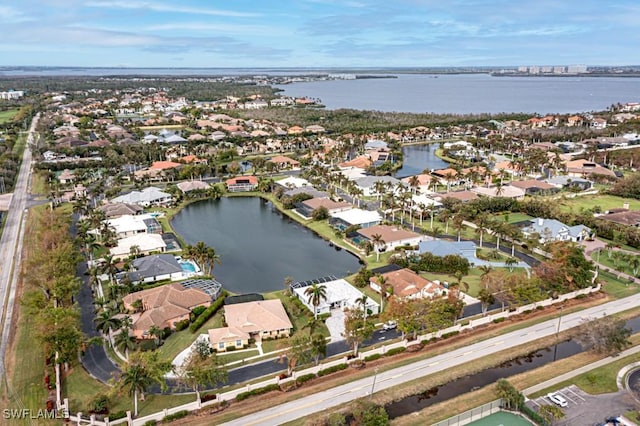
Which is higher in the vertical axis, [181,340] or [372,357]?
[372,357]

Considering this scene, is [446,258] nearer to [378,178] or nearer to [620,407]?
[620,407]

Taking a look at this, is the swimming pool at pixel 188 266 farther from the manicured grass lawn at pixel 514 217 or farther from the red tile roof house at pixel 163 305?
the manicured grass lawn at pixel 514 217

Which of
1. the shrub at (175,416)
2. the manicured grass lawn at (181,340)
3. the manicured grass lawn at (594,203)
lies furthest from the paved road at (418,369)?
the manicured grass lawn at (594,203)

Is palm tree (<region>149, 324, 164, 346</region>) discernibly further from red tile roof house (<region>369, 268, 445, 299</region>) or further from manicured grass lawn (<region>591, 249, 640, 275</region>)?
manicured grass lawn (<region>591, 249, 640, 275</region>)

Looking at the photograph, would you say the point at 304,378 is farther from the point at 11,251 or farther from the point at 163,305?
the point at 11,251

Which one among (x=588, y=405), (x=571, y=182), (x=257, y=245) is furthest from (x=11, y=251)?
(x=571, y=182)

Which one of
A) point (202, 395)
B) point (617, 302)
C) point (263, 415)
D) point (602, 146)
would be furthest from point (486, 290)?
point (602, 146)
